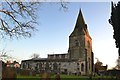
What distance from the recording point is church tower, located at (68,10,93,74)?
9181 cm

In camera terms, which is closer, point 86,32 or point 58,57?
point 86,32

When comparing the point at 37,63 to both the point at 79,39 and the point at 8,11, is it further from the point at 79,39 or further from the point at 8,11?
the point at 8,11

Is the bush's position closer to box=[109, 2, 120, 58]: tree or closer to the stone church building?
box=[109, 2, 120, 58]: tree

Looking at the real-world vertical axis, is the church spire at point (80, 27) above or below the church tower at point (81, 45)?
above

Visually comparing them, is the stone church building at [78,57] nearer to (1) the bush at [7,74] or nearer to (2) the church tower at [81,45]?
(2) the church tower at [81,45]

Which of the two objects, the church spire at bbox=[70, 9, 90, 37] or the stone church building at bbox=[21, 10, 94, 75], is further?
the church spire at bbox=[70, 9, 90, 37]

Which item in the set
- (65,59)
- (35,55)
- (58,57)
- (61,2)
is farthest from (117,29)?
(35,55)

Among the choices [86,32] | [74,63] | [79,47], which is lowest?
[74,63]

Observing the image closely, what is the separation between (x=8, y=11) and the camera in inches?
492

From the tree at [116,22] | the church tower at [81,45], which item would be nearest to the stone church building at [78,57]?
the church tower at [81,45]

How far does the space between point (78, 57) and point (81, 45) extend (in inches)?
183

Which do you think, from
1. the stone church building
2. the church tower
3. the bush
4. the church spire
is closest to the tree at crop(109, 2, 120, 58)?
the bush

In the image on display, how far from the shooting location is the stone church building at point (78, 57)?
91750mm

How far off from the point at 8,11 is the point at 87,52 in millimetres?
81030
